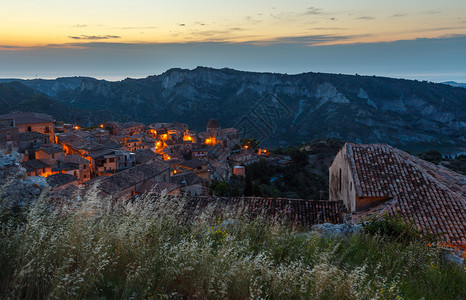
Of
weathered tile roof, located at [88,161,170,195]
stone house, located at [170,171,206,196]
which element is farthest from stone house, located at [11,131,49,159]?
stone house, located at [170,171,206,196]

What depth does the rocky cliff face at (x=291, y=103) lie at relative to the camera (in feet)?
413

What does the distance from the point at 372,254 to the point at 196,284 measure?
309 centimetres

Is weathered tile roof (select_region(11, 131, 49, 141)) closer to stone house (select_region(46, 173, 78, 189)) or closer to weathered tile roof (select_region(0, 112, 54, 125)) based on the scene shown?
weathered tile roof (select_region(0, 112, 54, 125))

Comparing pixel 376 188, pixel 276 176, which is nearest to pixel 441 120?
pixel 276 176

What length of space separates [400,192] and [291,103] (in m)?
154

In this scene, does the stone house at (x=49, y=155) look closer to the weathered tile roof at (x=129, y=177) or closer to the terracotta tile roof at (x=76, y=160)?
the terracotta tile roof at (x=76, y=160)

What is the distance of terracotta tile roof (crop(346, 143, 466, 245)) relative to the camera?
892 centimetres

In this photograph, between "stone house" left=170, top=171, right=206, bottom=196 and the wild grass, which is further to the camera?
"stone house" left=170, top=171, right=206, bottom=196

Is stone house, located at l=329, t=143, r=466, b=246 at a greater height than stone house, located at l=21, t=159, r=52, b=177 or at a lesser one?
greater

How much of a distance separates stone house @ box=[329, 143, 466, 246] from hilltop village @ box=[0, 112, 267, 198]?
12184 mm

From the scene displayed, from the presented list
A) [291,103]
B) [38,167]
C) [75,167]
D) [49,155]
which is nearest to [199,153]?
[75,167]

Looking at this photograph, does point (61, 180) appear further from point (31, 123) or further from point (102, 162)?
point (31, 123)

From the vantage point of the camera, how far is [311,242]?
486 cm

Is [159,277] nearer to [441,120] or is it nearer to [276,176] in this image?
[276,176]
